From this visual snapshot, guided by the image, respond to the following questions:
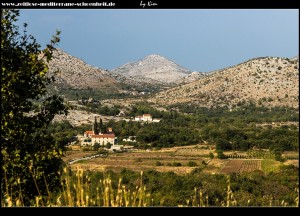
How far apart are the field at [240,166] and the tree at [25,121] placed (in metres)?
47.3

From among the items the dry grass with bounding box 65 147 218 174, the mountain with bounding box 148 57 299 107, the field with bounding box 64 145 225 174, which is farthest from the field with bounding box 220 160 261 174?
the mountain with bounding box 148 57 299 107

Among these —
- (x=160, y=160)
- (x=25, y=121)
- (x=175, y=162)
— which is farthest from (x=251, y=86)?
(x=25, y=121)

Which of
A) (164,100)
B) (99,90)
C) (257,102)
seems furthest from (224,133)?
(99,90)

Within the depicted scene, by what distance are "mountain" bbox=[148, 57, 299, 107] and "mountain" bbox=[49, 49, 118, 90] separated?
41.1 metres

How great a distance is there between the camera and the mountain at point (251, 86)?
12244cm

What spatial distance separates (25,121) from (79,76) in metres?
173

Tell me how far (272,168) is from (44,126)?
5082cm

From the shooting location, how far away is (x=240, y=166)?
5897 cm

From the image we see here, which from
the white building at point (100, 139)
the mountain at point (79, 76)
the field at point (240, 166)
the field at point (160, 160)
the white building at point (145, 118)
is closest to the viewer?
the field at point (240, 166)

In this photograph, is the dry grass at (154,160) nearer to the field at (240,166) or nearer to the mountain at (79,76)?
the field at (240,166)

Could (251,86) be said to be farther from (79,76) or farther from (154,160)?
(79,76)

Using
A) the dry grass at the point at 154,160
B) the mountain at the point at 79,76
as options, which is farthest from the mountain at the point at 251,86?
the dry grass at the point at 154,160
